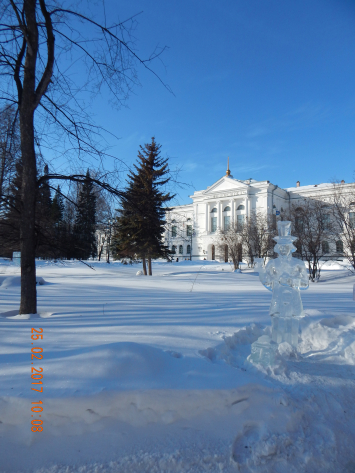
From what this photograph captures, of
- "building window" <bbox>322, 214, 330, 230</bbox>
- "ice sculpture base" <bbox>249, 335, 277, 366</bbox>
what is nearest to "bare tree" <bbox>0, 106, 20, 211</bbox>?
"ice sculpture base" <bbox>249, 335, 277, 366</bbox>

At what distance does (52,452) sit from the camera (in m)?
2.12

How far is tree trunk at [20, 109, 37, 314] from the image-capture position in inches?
220

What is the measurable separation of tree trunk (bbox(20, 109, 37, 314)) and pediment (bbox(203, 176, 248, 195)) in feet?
161

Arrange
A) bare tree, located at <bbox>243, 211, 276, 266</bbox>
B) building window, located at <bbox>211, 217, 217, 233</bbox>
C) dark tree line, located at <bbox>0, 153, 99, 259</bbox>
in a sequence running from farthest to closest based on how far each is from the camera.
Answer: building window, located at <bbox>211, 217, 217, 233</bbox>, bare tree, located at <bbox>243, 211, 276, 266</bbox>, dark tree line, located at <bbox>0, 153, 99, 259</bbox>

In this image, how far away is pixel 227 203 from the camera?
55.1m

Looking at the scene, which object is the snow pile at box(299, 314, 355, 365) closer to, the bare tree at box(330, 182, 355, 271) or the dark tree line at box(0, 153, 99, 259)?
the dark tree line at box(0, 153, 99, 259)

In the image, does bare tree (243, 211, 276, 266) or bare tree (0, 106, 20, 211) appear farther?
bare tree (243, 211, 276, 266)

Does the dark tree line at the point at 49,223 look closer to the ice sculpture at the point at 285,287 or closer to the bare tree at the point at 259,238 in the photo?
the ice sculpture at the point at 285,287

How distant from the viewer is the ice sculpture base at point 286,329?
4.11m

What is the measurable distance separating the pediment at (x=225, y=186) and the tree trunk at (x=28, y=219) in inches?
1938

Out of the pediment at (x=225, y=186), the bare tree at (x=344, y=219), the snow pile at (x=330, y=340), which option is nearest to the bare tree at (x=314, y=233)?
the bare tree at (x=344, y=219)

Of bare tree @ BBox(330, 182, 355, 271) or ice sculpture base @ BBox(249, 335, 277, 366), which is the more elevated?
bare tree @ BBox(330, 182, 355, 271)

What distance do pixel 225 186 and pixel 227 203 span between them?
10.7 feet

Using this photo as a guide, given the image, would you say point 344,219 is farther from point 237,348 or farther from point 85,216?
point 237,348
